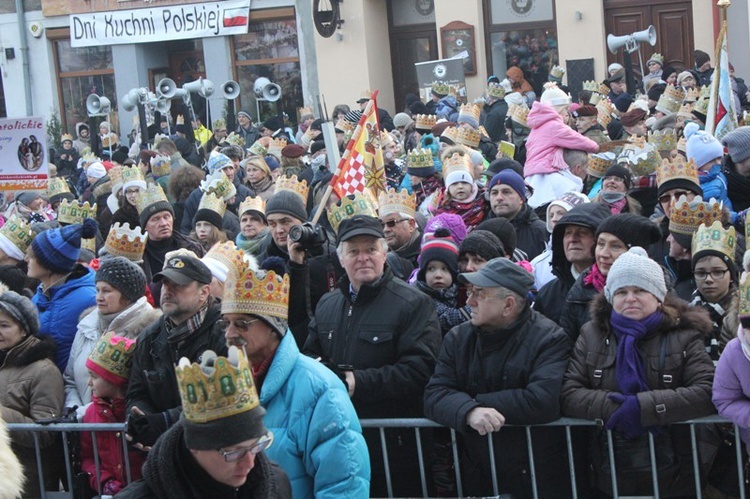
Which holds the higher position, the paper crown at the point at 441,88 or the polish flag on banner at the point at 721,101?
the paper crown at the point at 441,88

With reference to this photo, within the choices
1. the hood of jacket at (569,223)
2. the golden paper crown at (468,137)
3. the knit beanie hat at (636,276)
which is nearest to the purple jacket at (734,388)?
the knit beanie hat at (636,276)

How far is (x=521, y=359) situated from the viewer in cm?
500

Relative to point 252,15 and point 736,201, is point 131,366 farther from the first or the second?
point 252,15

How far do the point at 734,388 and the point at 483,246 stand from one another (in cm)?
167

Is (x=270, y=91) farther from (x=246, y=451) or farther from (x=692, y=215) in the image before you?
(x=246, y=451)

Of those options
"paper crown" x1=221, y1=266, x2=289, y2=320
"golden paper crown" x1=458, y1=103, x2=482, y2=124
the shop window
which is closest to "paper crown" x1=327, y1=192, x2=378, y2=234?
"paper crown" x1=221, y1=266, x2=289, y2=320

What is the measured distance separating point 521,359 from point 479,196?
3.43 metres

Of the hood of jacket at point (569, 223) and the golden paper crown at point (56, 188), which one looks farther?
the golden paper crown at point (56, 188)

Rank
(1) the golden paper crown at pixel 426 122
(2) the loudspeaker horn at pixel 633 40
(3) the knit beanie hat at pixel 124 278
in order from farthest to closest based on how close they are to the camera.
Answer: (2) the loudspeaker horn at pixel 633 40, (1) the golden paper crown at pixel 426 122, (3) the knit beanie hat at pixel 124 278

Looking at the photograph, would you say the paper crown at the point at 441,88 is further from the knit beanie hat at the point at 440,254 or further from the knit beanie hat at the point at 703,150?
the knit beanie hat at the point at 440,254

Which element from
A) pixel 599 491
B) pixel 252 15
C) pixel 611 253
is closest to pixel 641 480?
pixel 599 491

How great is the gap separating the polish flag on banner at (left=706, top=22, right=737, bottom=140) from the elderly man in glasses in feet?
18.1

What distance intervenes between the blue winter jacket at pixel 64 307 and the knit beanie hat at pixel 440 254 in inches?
78.6

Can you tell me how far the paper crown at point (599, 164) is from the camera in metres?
9.12
